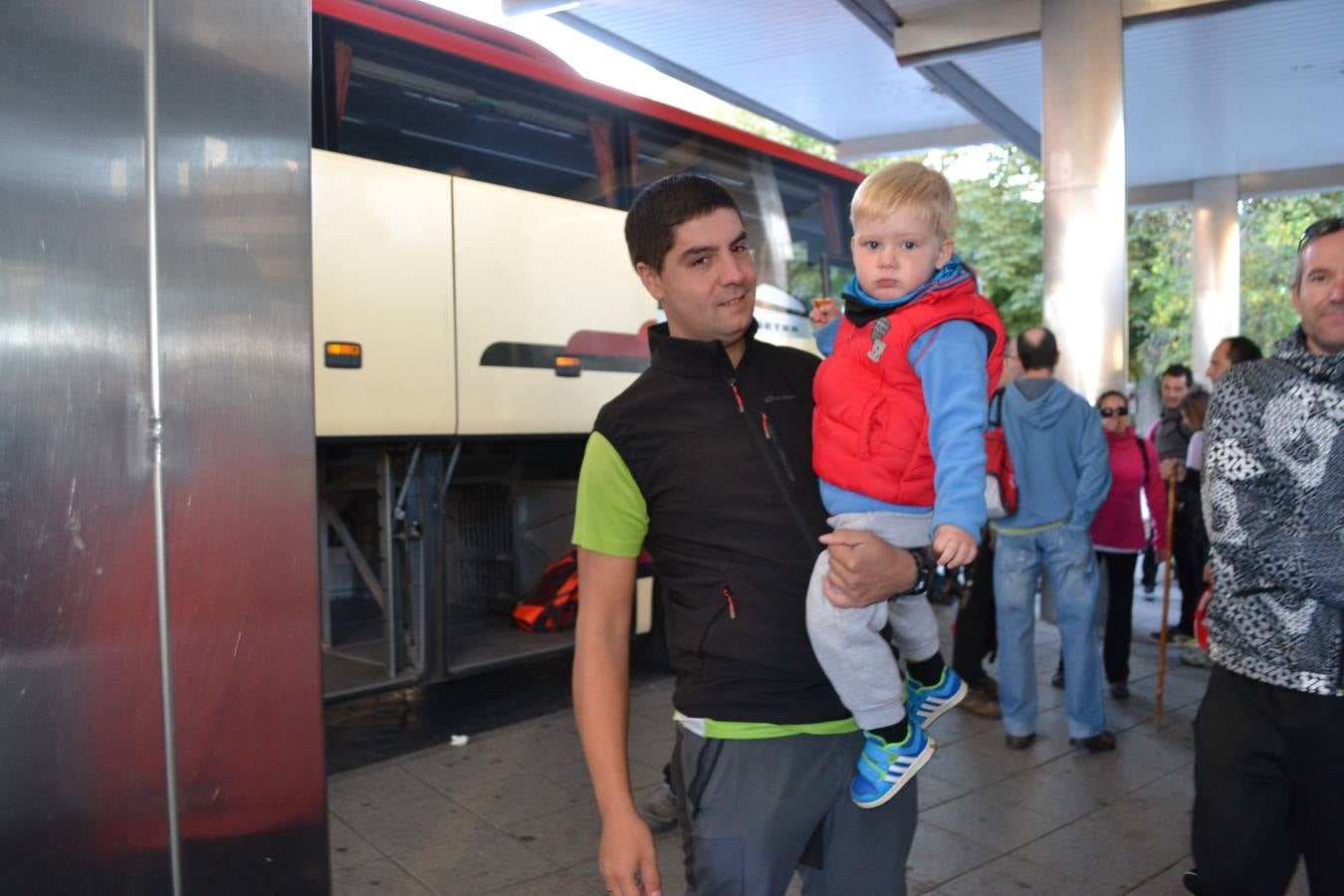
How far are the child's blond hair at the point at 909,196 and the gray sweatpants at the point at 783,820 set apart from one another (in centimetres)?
104

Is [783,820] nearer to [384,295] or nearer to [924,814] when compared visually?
[924,814]

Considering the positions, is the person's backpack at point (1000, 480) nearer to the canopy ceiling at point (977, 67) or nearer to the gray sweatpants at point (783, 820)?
the gray sweatpants at point (783, 820)

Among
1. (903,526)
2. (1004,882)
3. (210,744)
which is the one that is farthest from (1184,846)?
(210,744)

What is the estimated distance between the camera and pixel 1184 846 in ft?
14.1

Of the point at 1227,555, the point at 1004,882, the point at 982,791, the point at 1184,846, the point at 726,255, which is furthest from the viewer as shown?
the point at 982,791

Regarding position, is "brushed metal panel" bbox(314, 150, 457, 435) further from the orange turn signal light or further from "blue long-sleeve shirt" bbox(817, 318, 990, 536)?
"blue long-sleeve shirt" bbox(817, 318, 990, 536)

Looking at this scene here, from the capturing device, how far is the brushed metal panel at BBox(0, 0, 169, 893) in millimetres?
1383

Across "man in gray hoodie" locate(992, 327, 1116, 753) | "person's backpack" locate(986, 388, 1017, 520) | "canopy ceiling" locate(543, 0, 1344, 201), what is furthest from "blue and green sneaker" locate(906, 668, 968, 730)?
"canopy ceiling" locate(543, 0, 1344, 201)

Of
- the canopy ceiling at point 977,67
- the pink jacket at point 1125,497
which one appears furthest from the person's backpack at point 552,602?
the canopy ceiling at point 977,67

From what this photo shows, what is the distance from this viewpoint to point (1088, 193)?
970 centimetres

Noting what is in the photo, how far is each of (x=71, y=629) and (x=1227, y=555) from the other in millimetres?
2416

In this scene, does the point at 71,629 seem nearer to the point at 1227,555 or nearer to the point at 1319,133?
the point at 1227,555

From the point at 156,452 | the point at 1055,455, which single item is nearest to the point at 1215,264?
the point at 1055,455

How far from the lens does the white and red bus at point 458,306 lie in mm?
5590
